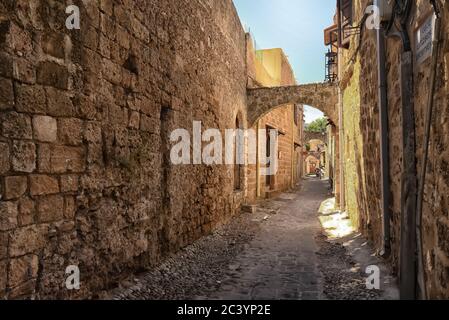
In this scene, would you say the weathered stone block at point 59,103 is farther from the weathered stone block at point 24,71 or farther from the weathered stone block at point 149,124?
the weathered stone block at point 149,124

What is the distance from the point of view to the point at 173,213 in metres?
4.91

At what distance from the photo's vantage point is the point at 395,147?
3812mm

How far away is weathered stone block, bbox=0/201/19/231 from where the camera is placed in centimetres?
228

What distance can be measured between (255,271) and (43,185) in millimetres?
2804

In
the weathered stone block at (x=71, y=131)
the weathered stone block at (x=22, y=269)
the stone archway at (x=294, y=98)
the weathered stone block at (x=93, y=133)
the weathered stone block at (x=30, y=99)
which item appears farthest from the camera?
the stone archway at (x=294, y=98)

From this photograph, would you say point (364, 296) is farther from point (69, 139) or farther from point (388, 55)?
point (69, 139)

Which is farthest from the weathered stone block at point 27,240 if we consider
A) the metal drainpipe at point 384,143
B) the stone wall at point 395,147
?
the metal drainpipe at point 384,143

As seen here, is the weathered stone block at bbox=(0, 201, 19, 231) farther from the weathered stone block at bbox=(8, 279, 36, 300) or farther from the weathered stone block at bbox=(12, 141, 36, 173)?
the weathered stone block at bbox=(8, 279, 36, 300)

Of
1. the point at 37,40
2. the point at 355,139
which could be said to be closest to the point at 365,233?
the point at 355,139

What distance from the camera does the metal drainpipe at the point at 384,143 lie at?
13.3 feet

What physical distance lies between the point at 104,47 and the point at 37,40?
0.83 meters

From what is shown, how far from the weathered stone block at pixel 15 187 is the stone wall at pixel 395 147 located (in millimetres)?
2837

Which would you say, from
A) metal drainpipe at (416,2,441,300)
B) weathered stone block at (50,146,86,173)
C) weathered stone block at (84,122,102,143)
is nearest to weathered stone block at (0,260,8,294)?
weathered stone block at (50,146,86,173)

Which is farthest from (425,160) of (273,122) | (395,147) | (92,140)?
(273,122)
